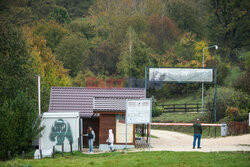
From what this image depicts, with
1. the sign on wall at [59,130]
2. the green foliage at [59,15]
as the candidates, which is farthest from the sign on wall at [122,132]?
the green foliage at [59,15]

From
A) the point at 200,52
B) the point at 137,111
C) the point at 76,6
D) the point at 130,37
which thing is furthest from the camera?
the point at 76,6

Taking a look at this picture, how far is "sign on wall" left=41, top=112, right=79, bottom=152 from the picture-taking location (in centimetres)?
2442

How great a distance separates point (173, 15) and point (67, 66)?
2424 cm

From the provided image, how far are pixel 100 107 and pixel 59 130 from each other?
9.37 feet

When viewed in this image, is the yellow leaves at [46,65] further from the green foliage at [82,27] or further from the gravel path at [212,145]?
the green foliage at [82,27]

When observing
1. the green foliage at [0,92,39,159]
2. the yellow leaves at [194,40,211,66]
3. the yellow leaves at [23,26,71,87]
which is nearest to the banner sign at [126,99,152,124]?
the green foliage at [0,92,39,159]

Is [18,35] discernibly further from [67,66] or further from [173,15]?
[173,15]

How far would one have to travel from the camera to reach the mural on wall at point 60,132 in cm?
2444

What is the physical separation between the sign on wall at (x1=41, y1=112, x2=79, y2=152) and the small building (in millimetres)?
1199

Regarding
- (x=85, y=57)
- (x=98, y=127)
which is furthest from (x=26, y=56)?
(x=85, y=57)

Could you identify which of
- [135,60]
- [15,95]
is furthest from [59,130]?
[135,60]

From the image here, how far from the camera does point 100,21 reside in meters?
91.4

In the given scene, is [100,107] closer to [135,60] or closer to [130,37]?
[135,60]

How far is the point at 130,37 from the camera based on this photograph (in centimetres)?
6931
